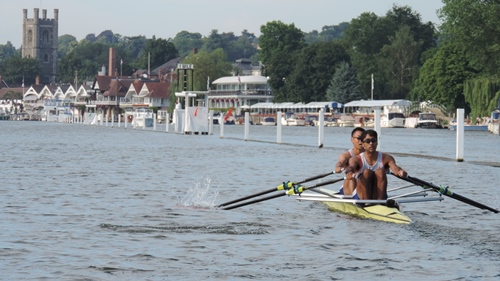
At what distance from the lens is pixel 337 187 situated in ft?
93.0

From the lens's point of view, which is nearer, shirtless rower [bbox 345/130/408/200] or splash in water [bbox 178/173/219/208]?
shirtless rower [bbox 345/130/408/200]

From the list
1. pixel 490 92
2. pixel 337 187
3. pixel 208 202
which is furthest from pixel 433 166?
pixel 490 92

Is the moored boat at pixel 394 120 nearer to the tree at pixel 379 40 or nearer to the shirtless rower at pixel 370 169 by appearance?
the tree at pixel 379 40

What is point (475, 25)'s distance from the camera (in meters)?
93.6

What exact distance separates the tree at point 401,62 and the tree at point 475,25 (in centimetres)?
7414

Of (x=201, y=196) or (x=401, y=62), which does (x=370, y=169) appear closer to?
(x=201, y=196)

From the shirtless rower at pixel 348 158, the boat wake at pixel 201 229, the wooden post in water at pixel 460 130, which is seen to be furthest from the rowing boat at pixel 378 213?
the wooden post in water at pixel 460 130

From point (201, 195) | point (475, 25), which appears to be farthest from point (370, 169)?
point (475, 25)

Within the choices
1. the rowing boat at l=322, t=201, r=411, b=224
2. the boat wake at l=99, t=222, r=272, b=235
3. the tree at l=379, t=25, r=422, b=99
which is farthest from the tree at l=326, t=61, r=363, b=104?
the boat wake at l=99, t=222, r=272, b=235

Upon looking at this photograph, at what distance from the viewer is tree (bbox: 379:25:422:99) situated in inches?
6757

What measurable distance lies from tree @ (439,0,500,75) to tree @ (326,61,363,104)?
76.7 meters

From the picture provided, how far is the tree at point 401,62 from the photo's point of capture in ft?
563

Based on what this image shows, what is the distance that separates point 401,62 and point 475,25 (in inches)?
3171

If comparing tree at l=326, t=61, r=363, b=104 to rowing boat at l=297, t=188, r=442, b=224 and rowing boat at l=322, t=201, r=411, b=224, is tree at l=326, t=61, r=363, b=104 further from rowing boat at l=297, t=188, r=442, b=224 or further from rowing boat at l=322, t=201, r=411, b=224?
rowing boat at l=322, t=201, r=411, b=224
